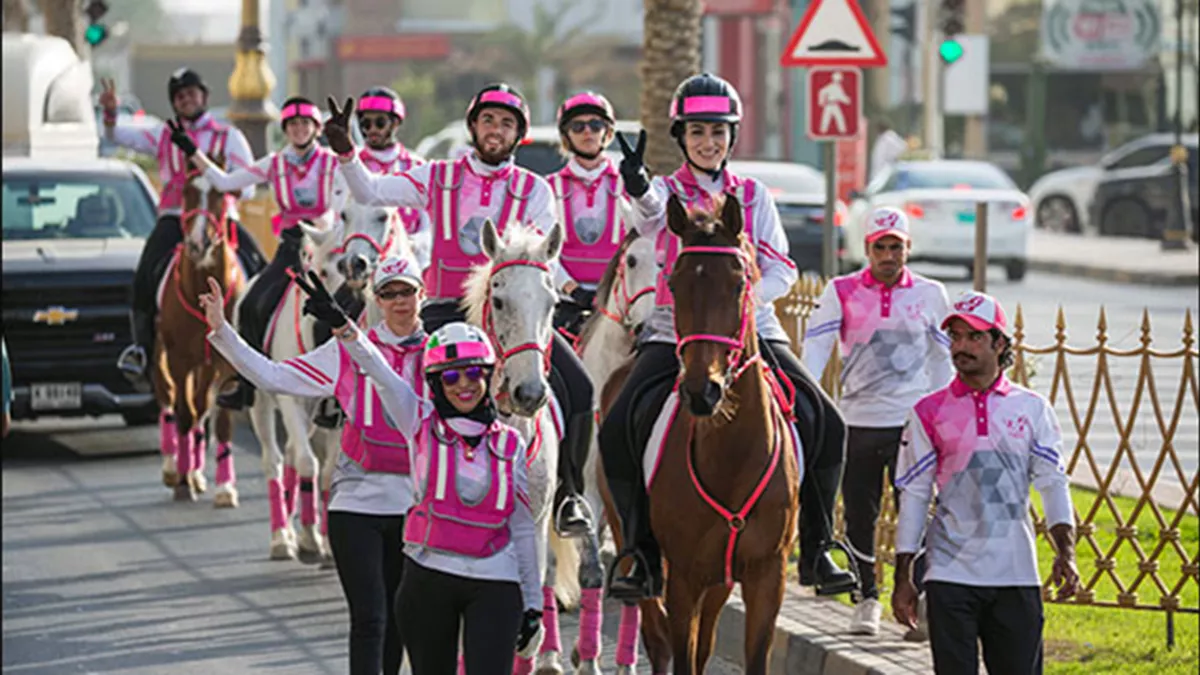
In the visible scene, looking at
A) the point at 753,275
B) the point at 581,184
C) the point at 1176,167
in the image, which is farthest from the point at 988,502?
the point at 1176,167

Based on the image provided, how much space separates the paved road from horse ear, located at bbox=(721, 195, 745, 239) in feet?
10.7

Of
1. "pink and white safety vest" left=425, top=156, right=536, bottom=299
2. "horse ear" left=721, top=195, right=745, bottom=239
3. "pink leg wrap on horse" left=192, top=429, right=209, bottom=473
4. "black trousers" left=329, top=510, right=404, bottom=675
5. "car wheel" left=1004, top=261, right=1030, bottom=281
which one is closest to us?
"horse ear" left=721, top=195, right=745, bottom=239

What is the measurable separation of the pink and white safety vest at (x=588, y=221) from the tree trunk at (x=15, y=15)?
3161cm

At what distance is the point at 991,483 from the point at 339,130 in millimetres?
3619

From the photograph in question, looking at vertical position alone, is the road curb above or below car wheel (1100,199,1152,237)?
below

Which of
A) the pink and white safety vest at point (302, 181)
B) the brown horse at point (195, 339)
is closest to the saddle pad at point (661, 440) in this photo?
the pink and white safety vest at point (302, 181)

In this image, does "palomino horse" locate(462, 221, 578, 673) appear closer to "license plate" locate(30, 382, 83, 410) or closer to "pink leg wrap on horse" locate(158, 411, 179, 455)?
"pink leg wrap on horse" locate(158, 411, 179, 455)

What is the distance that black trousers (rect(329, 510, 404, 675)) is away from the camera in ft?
29.7

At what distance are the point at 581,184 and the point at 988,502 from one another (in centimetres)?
470

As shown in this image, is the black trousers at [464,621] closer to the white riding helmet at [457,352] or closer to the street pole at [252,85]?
the white riding helmet at [457,352]

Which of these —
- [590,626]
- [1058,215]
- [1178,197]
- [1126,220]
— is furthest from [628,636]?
[1058,215]

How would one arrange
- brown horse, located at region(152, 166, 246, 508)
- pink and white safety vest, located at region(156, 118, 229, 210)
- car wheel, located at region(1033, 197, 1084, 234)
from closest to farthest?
brown horse, located at region(152, 166, 246, 508)
pink and white safety vest, located at region(156, 118, 229, 210)
car wheel, located at region(1033, 197, 1084, 234)

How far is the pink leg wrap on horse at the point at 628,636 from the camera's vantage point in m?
10.4

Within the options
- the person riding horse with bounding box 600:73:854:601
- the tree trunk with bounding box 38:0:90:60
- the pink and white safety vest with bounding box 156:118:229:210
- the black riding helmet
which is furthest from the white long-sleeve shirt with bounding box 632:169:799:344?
the tree trunk with bounding box 38:0:90:60
